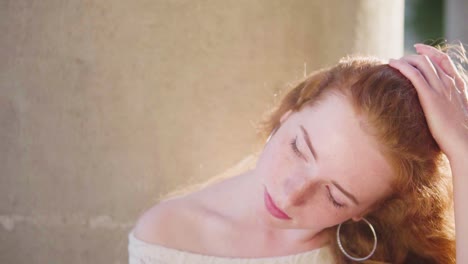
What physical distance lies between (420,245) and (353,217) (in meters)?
0.35

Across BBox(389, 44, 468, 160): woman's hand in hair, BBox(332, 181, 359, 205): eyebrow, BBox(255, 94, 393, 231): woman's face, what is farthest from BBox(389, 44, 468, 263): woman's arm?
BBox(332, 181, 359, 205): eyebrow

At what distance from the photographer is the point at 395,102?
2195 millimetres

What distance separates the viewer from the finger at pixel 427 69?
222 cm

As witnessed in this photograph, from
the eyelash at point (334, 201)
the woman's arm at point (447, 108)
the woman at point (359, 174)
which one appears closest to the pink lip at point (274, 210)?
the woman at point (359, 174)

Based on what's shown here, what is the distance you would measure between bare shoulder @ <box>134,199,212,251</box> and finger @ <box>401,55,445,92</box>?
35.8 inches

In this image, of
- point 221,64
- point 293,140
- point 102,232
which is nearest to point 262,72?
point 221,64

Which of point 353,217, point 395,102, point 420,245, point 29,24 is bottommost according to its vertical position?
point 420,245

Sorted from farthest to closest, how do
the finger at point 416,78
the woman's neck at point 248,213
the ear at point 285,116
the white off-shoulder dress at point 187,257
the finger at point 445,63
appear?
the woman's neck at point 248,213 < the white off-shoulder dress at point 187,257 < the ear at point 285,116 < the finger at point 445,63 < the finger at point 416,78

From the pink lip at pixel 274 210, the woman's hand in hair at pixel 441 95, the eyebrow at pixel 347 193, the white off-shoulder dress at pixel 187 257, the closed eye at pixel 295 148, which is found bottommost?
the white off-shoulder dress at pixel 187 257

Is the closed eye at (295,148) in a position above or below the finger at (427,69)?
below

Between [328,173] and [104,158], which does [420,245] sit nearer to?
[328,173]

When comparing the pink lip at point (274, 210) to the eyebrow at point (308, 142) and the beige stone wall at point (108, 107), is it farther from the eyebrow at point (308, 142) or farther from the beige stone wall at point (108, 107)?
the beige stone wall at point (108, 107)

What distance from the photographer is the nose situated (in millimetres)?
2215

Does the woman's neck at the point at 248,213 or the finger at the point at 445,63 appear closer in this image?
the finger at the point at 445,63
